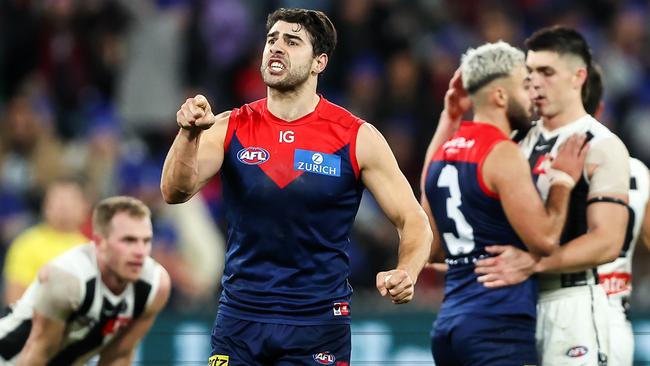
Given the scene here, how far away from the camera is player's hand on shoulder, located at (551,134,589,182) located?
279 inches

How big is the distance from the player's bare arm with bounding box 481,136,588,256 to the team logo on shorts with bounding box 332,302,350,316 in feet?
3.41

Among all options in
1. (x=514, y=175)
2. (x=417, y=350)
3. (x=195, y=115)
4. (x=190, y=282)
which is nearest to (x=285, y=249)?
(x=195, y=115)

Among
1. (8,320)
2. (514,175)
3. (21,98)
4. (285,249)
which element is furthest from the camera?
(21,98)

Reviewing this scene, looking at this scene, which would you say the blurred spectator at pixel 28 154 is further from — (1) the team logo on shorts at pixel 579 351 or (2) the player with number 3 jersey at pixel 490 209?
(1) the team logo on shorts at pixel 579 351

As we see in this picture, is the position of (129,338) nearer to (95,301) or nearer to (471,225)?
(95,301)

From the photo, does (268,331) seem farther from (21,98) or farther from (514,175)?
(21,98)

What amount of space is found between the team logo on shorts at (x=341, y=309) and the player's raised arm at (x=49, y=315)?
6.87 feet

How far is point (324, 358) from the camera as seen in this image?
6344 millimetres

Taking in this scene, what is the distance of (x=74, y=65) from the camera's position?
1412 cm

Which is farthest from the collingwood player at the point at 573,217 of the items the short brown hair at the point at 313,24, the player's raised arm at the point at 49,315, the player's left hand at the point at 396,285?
the player's raised arm at the point at 49,315

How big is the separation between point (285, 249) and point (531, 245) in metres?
1.38

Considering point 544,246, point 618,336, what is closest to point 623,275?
point 618,336

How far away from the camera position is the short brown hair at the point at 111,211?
8.22 meters

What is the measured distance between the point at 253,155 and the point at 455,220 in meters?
1.34
